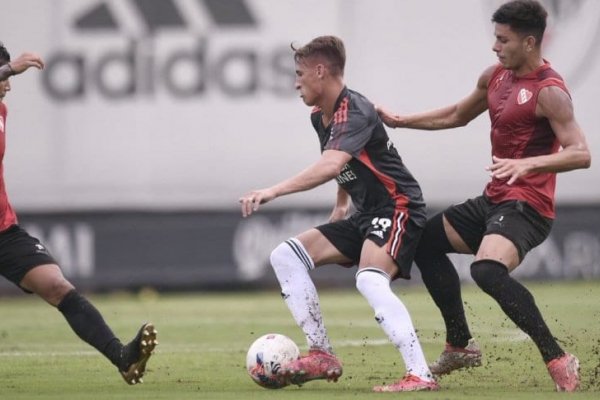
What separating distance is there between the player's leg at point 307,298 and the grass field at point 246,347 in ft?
0.48

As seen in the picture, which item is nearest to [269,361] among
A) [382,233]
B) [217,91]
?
[382,233]

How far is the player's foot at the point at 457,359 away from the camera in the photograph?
9383mm

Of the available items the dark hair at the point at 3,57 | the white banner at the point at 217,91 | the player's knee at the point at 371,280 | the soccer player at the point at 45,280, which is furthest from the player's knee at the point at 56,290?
the white banner at the point at 217,91

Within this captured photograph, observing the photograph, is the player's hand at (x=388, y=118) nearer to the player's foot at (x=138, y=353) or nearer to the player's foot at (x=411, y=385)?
the player's foot at (x=411, y=385)

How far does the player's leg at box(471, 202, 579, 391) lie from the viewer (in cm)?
855

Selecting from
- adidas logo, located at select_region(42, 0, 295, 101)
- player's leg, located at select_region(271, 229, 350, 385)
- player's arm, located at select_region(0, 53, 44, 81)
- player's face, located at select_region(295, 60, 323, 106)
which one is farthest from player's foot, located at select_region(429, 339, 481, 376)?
adidas logo, located at select_region(42, 0, 295, 101)

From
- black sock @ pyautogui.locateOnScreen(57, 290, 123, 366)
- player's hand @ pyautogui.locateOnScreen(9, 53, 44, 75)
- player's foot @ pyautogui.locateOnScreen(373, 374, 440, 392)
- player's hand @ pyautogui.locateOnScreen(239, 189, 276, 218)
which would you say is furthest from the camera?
black sock @ pyautogui.locateOnScreen(57, 290, 123, 366)

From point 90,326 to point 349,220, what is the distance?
1.77 metres

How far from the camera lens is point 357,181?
9.06 meters

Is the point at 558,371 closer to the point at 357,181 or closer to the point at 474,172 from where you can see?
the point at 357,181

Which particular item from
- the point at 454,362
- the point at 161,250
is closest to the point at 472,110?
the point at 454,362

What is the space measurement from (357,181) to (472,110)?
42.4 inches

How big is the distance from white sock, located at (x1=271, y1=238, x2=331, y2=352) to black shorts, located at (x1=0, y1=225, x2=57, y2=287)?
4.98 ft

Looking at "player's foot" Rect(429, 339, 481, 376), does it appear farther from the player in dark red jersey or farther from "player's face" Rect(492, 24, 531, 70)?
"player's face" Rect(492, 24, 531, 70)
